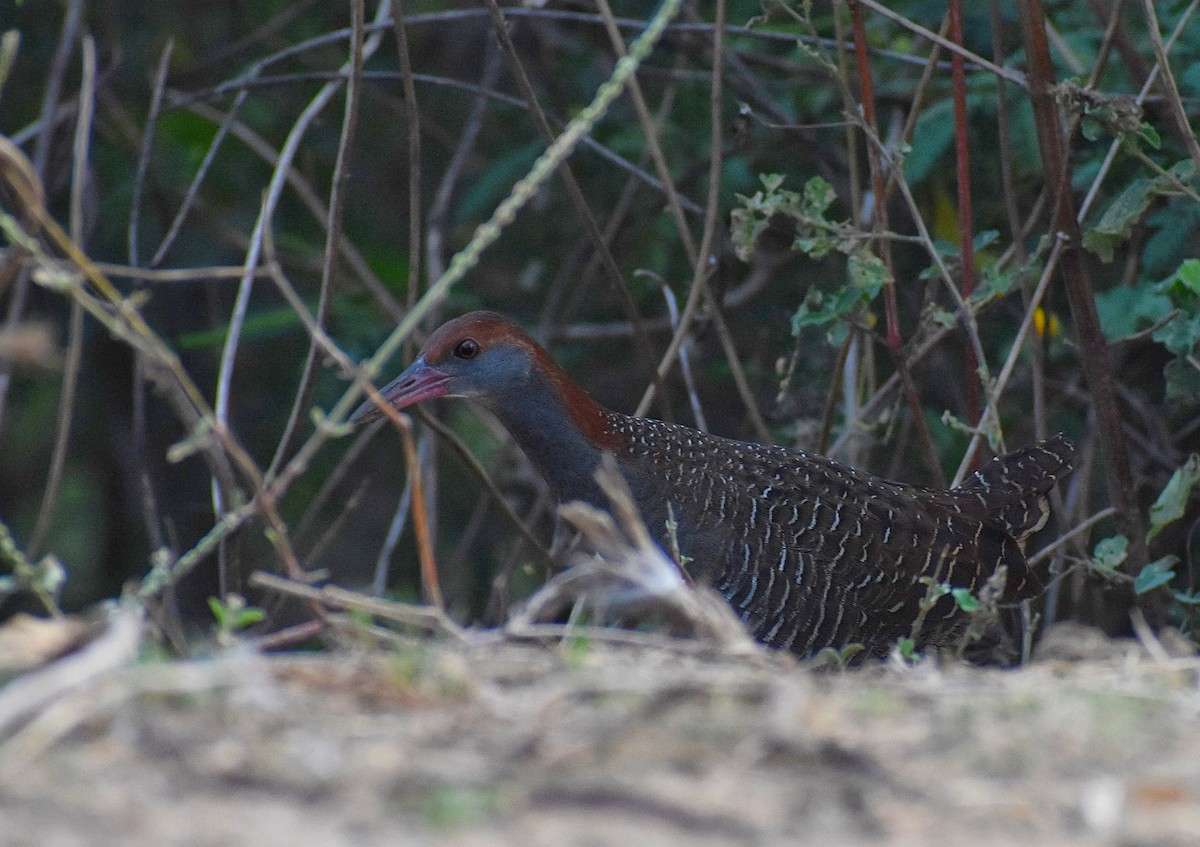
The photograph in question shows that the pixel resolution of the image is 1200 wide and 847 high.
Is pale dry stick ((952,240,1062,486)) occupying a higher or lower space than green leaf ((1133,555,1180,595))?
higher

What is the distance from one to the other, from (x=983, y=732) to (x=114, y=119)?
461cm

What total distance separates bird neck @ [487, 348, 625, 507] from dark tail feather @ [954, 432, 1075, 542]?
108cm

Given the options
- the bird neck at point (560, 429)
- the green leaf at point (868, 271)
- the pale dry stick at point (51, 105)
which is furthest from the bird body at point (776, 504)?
the pale dry stick at point (51, 105)

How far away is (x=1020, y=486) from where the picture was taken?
4.17 meters

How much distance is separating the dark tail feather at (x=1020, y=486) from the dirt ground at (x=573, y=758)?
199cm

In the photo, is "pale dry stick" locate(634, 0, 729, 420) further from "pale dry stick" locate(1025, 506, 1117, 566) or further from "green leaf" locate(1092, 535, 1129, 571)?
"green leaf" locate(1092, 535, 1129, 571)

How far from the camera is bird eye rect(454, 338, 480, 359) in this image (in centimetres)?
420

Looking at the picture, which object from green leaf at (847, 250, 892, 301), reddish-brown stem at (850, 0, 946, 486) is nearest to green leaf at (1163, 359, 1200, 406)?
reddish-brown stem at (850, 0, 946, 486)

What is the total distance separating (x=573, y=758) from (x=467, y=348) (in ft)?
8.01

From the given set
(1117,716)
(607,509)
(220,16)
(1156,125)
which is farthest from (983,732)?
(220,16)

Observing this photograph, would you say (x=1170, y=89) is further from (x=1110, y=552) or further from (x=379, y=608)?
(x=379, y=608)

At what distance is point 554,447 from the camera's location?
13.7ft

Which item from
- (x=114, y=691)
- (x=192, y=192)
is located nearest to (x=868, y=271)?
(x=192, y=192)

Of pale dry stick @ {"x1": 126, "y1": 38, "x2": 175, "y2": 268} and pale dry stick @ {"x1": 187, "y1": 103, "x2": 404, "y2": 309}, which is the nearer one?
pale dry stick @ {"x1": 126, "y1": 38, "x2": 175, "y2": 268}
